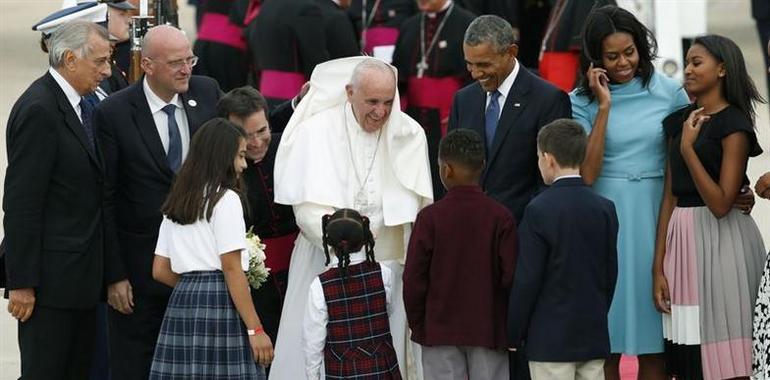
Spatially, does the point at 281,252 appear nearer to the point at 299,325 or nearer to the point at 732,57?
the point at 299,325

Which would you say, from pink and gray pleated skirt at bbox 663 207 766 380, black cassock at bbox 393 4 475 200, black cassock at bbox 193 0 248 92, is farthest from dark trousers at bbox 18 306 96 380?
black cassock at bbox 193 0 248 92

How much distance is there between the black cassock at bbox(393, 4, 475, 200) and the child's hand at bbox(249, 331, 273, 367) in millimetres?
4097

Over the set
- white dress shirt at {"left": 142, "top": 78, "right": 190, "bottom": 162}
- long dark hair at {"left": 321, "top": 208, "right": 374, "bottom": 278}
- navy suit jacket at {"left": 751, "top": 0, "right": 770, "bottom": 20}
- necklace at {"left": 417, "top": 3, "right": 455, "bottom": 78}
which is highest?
navy suit jacket at {"left": 751, "top": 0, "right": 770, "bottom": 20}

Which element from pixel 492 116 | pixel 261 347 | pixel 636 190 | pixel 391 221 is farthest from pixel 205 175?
pixel 636 190

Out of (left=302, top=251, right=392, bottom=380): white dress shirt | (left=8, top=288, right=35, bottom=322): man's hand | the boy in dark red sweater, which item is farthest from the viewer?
(left=8, top=288, right=35, bottom=322): man's hand

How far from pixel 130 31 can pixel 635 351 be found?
2737mm

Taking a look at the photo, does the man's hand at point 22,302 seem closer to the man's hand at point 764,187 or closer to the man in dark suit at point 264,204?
the man in dark suit at point 264,204

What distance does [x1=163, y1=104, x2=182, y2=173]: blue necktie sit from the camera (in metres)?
7.16

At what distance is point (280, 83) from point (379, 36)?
111 cm

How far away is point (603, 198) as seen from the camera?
658 cm

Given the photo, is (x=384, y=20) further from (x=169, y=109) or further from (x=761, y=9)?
(x=169, y=109)

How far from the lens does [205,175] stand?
6539mm

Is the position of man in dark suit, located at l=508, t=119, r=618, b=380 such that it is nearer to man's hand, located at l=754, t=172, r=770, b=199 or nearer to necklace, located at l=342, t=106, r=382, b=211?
man's hand, located at l=754, t=172, r=770, b=199

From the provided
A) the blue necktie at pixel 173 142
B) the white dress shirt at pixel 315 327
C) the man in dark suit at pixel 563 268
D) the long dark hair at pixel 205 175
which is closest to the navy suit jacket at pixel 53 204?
the blue necktie at pixel 173 142
